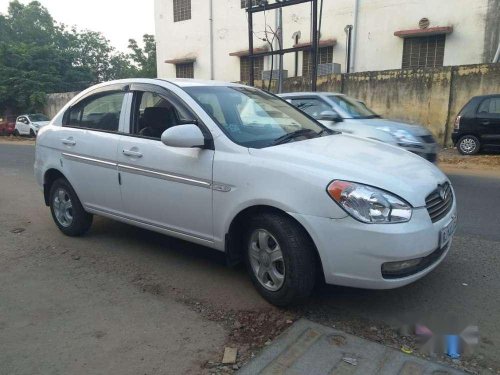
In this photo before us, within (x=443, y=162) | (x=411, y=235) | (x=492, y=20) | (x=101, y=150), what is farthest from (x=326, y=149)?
(x=492, y=20)

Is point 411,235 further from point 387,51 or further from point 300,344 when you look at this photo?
point 387,51

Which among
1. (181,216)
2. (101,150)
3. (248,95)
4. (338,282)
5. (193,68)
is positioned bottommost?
(338,282)

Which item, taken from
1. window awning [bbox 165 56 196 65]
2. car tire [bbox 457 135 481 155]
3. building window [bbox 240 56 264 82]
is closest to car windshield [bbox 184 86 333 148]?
car tire [bbox 457 135 481 155]

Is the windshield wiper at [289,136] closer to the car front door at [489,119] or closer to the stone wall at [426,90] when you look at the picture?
the car front door at [489,119]

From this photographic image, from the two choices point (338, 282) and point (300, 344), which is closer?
point (300, 344)

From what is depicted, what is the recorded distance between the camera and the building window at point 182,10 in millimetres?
23188

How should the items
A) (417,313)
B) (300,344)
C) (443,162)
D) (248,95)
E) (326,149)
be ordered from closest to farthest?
(300,344) < (417,313) < (326,149) < (248,95) < (443,162)

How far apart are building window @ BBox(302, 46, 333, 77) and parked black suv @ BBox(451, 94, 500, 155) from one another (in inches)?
344

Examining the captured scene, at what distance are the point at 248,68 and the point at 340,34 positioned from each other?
480 cm

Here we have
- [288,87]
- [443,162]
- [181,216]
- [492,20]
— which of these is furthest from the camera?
[288,87]

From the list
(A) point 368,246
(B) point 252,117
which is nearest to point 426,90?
(B) point 252,117

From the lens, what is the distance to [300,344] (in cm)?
279

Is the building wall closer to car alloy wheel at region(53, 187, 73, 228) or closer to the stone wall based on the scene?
the stone wall

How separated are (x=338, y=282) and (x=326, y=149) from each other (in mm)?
1006
